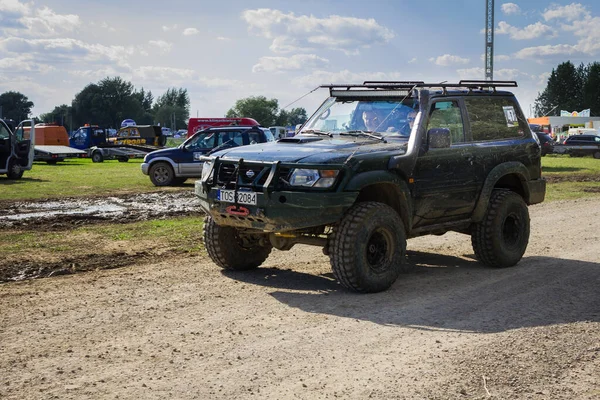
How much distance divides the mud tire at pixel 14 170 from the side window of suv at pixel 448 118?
1912 centimetres

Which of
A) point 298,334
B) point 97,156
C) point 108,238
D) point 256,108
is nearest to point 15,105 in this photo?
point 256,108

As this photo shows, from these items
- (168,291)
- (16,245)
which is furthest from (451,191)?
(16,245)

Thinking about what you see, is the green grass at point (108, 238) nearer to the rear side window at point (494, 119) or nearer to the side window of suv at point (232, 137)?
the rear side window at point (494, 119)

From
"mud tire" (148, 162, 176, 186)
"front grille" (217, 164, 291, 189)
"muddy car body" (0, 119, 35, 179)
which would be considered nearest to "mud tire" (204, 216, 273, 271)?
"front grille" (217, 164, 291, 189)

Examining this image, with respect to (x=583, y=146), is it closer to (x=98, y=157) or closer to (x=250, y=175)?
(x=98, y=157)

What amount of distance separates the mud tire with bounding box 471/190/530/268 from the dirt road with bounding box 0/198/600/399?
8.4 inches

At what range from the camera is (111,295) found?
7.46m

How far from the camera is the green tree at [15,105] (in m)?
154

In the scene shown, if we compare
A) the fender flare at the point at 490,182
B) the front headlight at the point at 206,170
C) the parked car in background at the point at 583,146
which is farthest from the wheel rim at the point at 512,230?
the parked car in background at the point at 583,146

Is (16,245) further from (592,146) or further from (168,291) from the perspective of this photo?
(592,146)

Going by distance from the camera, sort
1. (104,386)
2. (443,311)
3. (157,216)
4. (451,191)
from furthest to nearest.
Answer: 1. (157,216)
2. (451,191)
3. (443,311)
4. (104,386)

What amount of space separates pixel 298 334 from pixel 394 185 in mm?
2272

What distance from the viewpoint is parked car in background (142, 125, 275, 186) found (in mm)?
21500

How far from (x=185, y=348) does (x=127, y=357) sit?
1.44 feet
